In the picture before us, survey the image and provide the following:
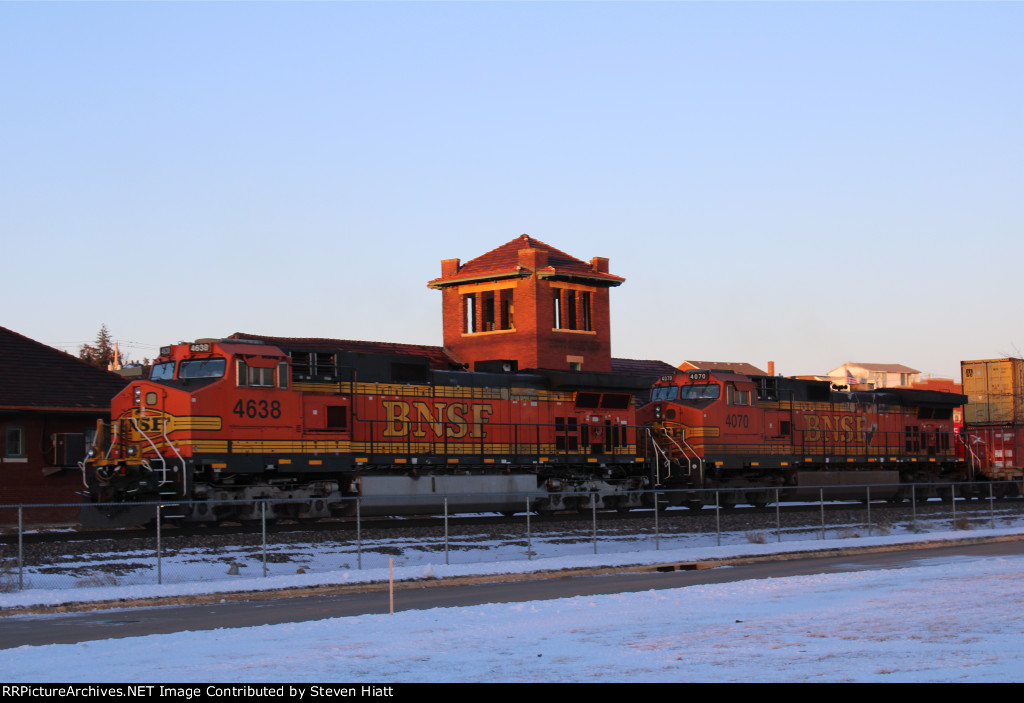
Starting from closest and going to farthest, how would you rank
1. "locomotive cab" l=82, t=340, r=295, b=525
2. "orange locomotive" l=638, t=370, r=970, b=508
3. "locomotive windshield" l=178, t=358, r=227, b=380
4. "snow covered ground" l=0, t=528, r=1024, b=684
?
"snow covered ground" l=0, t=528, r=1024, b=684
"locomotive cab" l=82, t=340, r=295, b=525
"locomotive windshield" l=178, t=358, r=227, b=380
"orange locomotive" l=638, t=370, r=970, b=508

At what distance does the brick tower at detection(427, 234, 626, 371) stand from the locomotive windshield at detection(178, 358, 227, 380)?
31.1 metres

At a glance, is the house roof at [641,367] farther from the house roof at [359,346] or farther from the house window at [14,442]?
the house window at [14,442]

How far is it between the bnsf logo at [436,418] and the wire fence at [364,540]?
1.97 meters

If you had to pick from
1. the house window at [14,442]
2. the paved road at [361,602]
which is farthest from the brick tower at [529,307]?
Result: the paved road at [361,602]

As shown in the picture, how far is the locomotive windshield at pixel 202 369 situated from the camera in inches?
1003

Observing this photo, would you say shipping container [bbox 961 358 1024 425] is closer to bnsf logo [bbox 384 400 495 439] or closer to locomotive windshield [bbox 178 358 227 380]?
bnsf logo [bbox 384 400 495 439]

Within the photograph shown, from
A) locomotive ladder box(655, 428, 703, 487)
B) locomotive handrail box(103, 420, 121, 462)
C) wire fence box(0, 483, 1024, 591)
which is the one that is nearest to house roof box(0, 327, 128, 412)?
wire fence box(0, 483, 1024, 591)

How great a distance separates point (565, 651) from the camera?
443 inches

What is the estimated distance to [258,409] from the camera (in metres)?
26.0

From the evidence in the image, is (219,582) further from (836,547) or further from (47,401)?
(47,401)

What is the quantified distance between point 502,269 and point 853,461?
23.2 m

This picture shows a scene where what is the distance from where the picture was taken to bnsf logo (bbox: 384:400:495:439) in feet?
95.0

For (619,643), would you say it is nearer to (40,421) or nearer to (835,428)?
(40,421)
